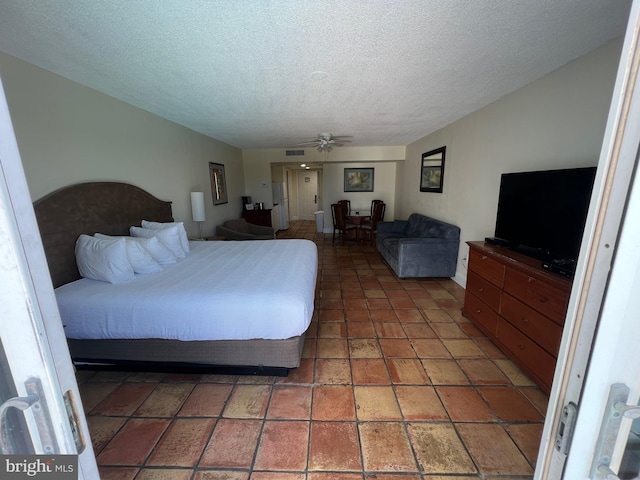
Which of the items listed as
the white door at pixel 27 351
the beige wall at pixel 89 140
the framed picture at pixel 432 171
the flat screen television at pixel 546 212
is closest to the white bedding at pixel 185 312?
the beige wall at pixel 89 140

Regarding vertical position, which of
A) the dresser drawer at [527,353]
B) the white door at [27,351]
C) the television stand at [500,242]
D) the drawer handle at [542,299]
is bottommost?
the dresser drawer at [527,353]

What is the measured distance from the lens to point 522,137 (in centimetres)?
249

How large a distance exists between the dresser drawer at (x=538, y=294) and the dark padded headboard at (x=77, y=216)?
3.57m

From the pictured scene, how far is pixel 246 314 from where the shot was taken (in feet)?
5.75

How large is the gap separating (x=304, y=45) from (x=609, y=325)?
205cm

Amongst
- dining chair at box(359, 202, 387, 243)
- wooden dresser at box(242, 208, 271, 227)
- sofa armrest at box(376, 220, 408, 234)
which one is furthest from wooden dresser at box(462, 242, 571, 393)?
wooden dresser at box(242, 208, 271, 227)

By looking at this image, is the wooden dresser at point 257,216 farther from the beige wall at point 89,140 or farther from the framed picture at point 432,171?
the framed picture at point 432,171

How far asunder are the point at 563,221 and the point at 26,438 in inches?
106

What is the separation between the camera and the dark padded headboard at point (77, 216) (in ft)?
6.53

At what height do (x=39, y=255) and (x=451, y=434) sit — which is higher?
(x=39, y=255)

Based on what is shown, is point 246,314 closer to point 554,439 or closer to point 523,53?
point 554,439

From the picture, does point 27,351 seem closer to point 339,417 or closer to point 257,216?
point 339,417

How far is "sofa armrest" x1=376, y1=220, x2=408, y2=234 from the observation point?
17.7 ft

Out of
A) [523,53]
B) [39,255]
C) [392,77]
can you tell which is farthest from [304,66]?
[39,255]
